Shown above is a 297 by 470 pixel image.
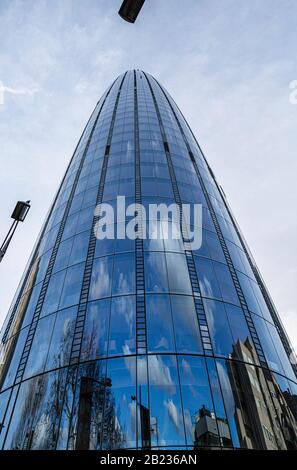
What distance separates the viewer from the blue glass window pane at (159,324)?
63.1 feet

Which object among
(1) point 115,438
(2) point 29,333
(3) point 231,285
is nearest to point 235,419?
(1) point 115,438

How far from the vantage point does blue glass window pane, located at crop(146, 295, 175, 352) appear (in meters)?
19.2

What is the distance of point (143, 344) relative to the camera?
19312mm

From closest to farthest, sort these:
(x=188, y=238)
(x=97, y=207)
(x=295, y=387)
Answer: (x=295, y=387) → (x=188, y=238) → (x=97, y=207)

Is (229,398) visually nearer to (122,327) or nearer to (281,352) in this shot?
(122,327)

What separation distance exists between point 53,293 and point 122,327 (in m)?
7.55

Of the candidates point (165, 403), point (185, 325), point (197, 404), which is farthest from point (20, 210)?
point (197, 404)

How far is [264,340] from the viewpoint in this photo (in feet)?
74.4

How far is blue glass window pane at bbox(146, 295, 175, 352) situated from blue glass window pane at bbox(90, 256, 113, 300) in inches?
124

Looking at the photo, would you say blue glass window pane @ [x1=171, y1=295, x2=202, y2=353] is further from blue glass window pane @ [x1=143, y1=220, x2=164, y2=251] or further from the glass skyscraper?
blue glass window pane @ [x1=143, y1=220, x2=164, y2=251]

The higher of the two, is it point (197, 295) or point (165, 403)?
point (197, 295)

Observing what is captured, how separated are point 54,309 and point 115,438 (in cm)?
1047

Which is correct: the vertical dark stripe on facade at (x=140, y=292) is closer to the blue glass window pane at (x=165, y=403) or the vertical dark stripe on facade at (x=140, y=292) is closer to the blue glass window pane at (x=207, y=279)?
the blue glass window pane at (x=165, y=403)

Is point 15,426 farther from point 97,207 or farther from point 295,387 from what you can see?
point 97,207
